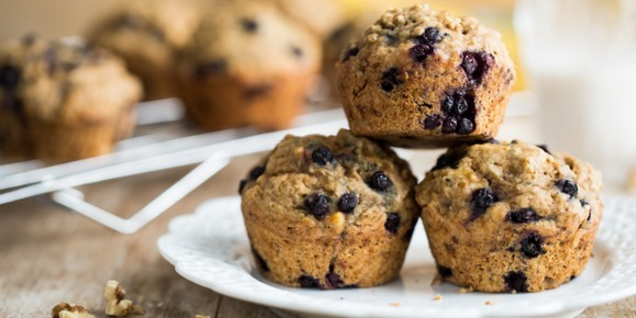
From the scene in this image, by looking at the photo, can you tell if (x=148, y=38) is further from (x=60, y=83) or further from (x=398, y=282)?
(x=398, y=282)

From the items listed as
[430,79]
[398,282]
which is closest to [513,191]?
[430,79]

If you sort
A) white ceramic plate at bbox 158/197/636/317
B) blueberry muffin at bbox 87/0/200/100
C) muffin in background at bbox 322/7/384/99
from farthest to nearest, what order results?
muffin in background at bbox 322/7/384/99
blueberry muffin at bbox 87/0/200/100
white ceramic plate at bbox 158/197/636/317

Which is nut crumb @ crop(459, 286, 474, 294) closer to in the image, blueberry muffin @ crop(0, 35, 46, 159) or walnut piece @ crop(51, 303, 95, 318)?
walnut piece @ crop(51, 303, 95, 318)

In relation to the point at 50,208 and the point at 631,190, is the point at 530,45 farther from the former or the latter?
the point at 50,208

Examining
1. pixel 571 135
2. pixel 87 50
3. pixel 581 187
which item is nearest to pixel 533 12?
pixel 571 135

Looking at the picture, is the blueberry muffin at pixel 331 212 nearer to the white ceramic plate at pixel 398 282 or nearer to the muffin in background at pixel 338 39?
the white ceramic plate at pixel 398 282

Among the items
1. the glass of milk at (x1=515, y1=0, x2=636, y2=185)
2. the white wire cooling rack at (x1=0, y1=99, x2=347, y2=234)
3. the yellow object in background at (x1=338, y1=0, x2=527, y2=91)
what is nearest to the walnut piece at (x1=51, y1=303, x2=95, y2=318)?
the white wire cooling rack at (x1=0, y1=99, x2=347, y2=234)

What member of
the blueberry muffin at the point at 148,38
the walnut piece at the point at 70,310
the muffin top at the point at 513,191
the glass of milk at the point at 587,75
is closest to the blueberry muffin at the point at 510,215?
the muffin top at the point at 513,191
